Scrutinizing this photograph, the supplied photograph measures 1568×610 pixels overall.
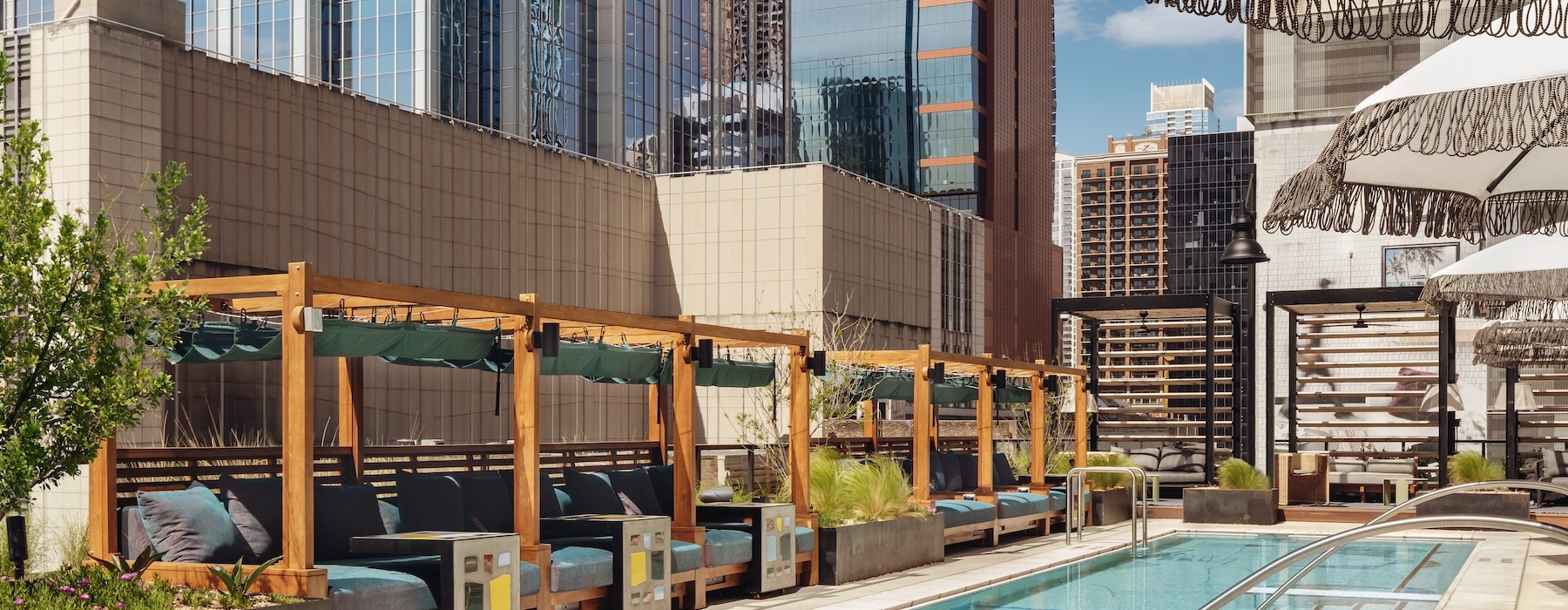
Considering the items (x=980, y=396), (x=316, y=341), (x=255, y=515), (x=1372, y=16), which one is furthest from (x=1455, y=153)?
(x=980, y=396)

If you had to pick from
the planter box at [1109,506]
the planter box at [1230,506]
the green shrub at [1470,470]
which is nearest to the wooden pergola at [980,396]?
the planter box at [1109,506]

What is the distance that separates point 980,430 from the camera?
15258mm

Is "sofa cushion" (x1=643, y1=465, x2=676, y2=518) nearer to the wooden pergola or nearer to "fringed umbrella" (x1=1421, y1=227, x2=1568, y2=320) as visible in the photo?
the wooden pergola

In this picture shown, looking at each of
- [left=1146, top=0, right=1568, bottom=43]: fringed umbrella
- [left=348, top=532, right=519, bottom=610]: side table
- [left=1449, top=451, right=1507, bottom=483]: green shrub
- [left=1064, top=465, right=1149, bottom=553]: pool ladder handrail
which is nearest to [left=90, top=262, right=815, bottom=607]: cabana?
[left=348, top=532, right=519, bottom=610]: side table

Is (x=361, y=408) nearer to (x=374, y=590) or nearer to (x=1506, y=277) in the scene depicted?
(x=374, y=590)

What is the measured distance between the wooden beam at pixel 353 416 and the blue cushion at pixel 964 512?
5.74m

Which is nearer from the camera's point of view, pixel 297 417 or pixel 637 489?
pixel 297 417

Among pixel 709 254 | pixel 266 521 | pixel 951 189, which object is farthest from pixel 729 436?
pixel 951 189

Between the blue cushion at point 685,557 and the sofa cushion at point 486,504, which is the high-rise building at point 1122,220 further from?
the sofa cushion at point 486,504

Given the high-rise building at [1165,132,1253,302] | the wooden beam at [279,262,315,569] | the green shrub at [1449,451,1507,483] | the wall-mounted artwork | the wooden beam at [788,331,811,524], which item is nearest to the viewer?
the wooden beam at [279,262,315,569]

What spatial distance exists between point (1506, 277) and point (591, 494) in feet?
20.5

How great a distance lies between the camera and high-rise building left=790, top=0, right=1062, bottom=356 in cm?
7706

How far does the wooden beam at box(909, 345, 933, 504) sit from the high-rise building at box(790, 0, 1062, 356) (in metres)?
56.7

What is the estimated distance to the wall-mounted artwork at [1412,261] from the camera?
25.9 metres
